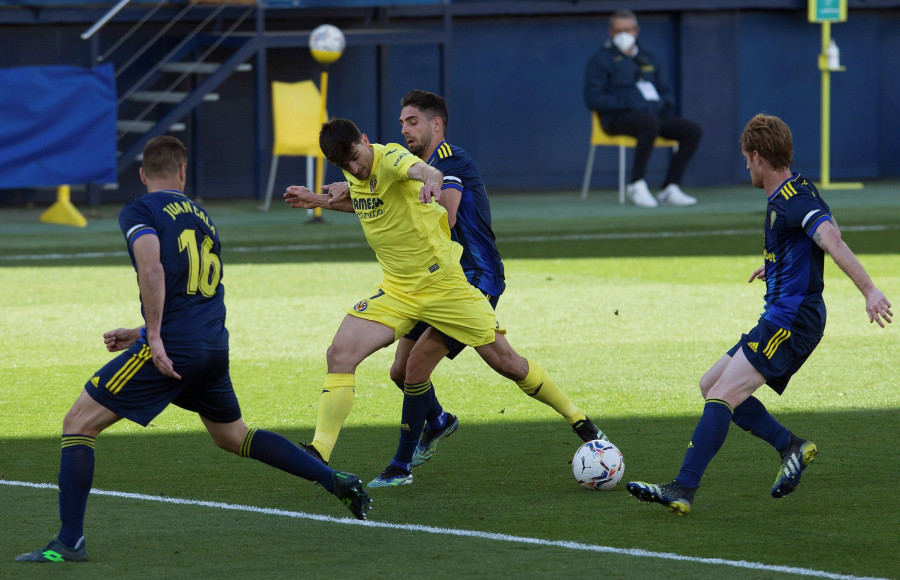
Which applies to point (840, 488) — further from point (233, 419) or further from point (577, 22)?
point (577, 22)

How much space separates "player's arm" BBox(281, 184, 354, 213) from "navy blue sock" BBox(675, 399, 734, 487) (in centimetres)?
198

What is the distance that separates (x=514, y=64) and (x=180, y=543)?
60.4 ft

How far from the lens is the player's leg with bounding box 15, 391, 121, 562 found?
529 cm

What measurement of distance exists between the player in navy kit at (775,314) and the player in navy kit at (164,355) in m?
1.41

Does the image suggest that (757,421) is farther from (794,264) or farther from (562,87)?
(562,87)

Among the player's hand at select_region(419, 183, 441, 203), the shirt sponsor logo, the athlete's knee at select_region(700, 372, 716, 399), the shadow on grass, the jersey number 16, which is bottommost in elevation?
the shadow on grass

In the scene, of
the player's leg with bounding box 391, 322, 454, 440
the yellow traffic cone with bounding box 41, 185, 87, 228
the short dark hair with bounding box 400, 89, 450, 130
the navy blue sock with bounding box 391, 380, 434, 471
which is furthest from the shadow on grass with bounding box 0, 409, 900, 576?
the yellow traffic cone with bounding box 41, 185, 87, 228

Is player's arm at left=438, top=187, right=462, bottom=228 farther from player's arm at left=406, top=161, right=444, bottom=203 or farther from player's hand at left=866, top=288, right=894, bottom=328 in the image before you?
player's hand at left=866, top=288, right=894, bottom=328

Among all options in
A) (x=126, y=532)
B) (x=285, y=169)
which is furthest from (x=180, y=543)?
(x=285, y=169)

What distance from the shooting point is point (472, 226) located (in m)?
7.06

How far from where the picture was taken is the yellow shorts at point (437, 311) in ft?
21.9

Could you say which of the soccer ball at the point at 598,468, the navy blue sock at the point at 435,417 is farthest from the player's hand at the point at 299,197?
the soccer ball at the point at 598,468

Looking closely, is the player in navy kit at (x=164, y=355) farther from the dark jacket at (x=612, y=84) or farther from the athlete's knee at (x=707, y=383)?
the dark jacket at (x=612, y=84)

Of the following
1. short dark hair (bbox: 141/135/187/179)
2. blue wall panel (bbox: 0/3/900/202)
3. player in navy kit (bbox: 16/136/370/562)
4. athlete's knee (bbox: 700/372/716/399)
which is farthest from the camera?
blue wall panel (bbox: 0/3/900/202)
